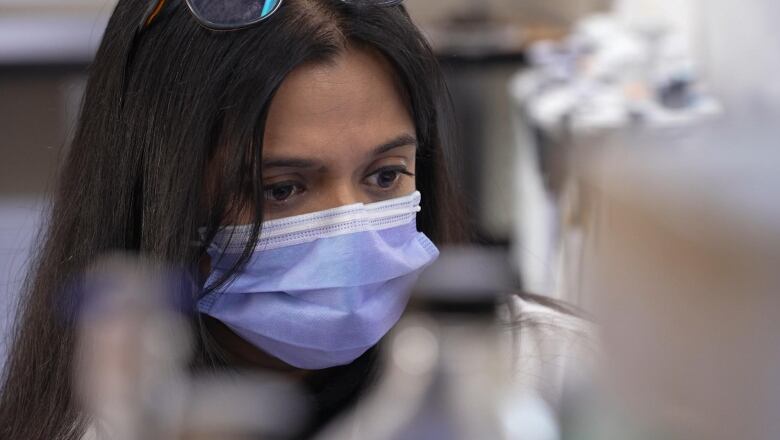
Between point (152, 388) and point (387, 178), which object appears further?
point (387, 178)

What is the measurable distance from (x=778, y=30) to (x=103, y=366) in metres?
0.53

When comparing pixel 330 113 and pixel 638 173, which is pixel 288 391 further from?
pixel 330 113

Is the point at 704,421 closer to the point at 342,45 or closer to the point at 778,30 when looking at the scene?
the point at 778,30

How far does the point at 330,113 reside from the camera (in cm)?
107

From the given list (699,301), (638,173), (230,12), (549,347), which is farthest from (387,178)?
(699,301)

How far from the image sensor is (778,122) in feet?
1.95

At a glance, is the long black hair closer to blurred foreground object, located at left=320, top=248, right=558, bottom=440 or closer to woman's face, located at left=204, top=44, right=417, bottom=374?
woman's face, located at left=204, top=44, right=417, bottom=374

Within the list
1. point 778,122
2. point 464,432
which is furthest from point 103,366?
point 778,122

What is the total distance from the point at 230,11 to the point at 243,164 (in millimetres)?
189

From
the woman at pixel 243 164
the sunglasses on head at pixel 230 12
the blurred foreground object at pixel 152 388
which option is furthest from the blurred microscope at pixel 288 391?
the sunglasses on head at pixel 230 12

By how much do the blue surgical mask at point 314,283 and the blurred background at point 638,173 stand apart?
178mm

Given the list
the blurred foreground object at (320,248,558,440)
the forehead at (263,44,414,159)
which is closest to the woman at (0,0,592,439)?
the forehead at (263,44,414,159)

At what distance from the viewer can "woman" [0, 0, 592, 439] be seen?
1.06 metres

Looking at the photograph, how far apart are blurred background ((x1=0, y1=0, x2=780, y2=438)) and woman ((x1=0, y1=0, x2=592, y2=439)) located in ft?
0.70
